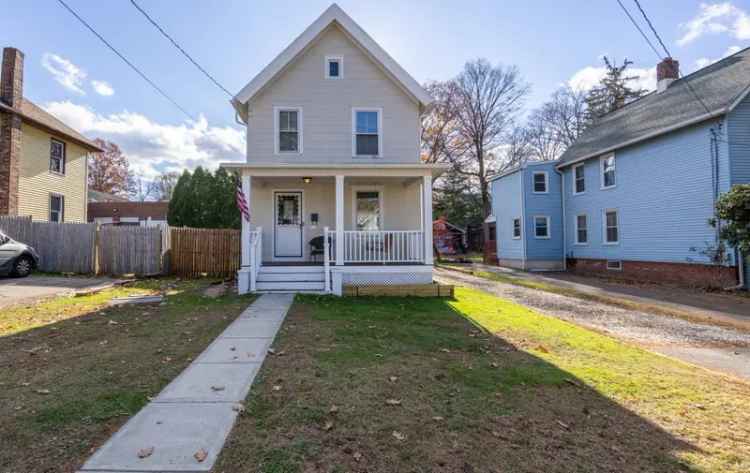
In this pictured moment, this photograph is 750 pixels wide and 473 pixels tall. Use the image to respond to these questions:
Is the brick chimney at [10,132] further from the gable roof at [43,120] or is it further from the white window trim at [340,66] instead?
the white window trim at [340,66]

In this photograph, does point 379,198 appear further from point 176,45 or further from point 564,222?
point 564,222

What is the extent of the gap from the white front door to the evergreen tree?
3199 centimetres

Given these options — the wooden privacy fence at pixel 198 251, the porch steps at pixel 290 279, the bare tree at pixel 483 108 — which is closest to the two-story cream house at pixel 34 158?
the wooden privacy fence at pixel 198 251

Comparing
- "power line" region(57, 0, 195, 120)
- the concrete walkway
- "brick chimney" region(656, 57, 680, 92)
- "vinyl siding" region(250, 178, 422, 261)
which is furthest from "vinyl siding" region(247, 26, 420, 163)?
"brick chimney" region(656, 57, 680, 92)

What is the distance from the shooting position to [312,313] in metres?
7.39

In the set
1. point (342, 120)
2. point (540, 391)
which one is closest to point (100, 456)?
point (540, 391)

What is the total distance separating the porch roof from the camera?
9.77 m

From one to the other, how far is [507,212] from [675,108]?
906 centimetres

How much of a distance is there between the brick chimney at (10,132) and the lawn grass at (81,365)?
9744mm

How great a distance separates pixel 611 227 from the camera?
656 inches

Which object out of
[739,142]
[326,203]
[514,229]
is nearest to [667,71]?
[739,142]

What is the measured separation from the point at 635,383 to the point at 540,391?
1.22 meters

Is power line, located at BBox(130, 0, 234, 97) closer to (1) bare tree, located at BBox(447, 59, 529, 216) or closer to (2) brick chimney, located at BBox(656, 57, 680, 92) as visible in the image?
(2) brick chimney, located at BBox(656, 57, 680, 92)

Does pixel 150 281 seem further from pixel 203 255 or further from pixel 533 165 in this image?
pixel 533 165
